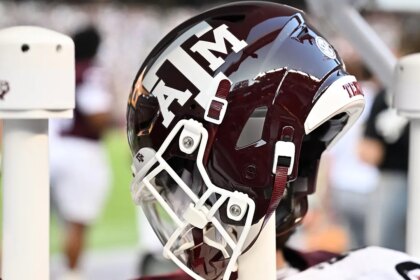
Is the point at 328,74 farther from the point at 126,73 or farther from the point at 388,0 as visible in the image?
the point at 126,73

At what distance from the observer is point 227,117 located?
1085mm

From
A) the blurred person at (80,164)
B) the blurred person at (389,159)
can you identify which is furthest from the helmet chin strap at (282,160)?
the blurred person at (80,164)

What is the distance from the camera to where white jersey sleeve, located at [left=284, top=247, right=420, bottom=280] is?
1250 millimetres

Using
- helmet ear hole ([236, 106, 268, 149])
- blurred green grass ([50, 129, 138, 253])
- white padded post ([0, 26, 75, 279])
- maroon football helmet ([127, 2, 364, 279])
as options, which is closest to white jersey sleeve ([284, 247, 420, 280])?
maroon football helmet ([127, 2, 364, 279])

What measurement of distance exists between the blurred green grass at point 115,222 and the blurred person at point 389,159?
42.3 inches

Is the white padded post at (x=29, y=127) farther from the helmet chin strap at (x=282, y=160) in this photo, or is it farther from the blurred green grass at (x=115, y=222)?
the blurred green grass at (x=115, y=222)

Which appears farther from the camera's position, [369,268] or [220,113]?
[369,268]

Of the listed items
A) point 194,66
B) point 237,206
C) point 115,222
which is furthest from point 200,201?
point 115,222

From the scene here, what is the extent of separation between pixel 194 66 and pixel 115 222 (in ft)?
15.8

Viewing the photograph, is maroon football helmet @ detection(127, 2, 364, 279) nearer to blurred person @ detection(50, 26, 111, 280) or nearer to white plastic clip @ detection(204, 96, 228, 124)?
white plastic clip @ detection(204, 96, 228, 124)

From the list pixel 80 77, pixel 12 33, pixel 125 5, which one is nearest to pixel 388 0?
pixel 80 77

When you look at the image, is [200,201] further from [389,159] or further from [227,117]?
[389,159]

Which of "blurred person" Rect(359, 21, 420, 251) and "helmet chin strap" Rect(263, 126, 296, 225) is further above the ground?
"helmet chin strap" Rect(263, 126, 296, 225)

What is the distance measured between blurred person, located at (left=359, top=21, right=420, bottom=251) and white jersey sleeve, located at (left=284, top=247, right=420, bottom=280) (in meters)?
2.29
